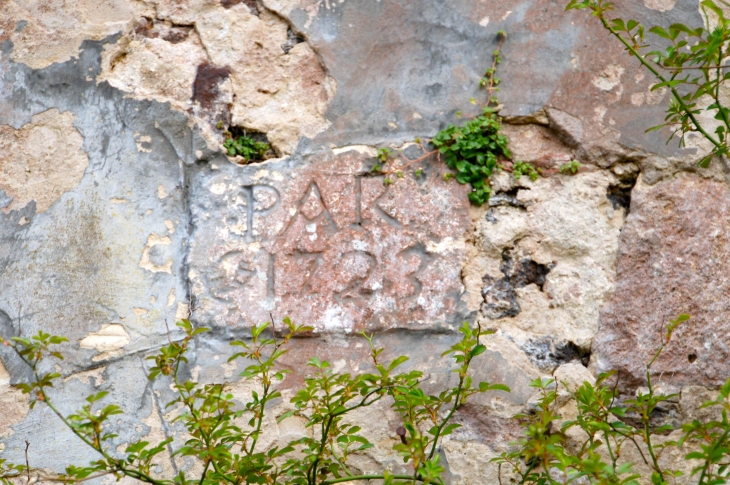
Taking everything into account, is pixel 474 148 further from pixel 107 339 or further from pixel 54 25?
pixel 54 25

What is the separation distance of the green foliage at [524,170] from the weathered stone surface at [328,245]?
16 cm

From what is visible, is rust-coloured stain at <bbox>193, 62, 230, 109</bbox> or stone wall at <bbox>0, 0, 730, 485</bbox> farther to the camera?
rust-coloured stain at <bbox>193, 62, 230, 109</bbox>

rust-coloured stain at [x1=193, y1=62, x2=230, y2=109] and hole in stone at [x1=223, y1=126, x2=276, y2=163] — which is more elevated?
rust-coloured stain at [x1=193, y1=62, x2=230, y2=109]

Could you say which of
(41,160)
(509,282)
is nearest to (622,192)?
(509,282)

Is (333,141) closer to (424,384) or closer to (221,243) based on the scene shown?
(221,243)

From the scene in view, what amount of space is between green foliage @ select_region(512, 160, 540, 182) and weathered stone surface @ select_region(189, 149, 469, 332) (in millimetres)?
164

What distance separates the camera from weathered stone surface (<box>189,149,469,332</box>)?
193cm

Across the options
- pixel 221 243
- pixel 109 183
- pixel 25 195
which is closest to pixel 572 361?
pixel 221 243

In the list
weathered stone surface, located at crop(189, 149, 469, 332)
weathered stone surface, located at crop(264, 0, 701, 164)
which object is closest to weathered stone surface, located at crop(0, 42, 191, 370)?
weathered stone surface, located at crop(189, 149, 469, 332)

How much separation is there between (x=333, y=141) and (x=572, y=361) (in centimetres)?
93

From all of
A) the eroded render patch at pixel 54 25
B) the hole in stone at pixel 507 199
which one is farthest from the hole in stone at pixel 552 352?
the eroded render patch at pixel 54 25

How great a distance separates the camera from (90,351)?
74.1 inches

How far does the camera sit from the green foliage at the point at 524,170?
2.02m

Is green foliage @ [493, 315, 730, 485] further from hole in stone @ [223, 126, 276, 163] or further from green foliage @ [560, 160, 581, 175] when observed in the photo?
hole in stone @ [223, 126, 276, 163]
